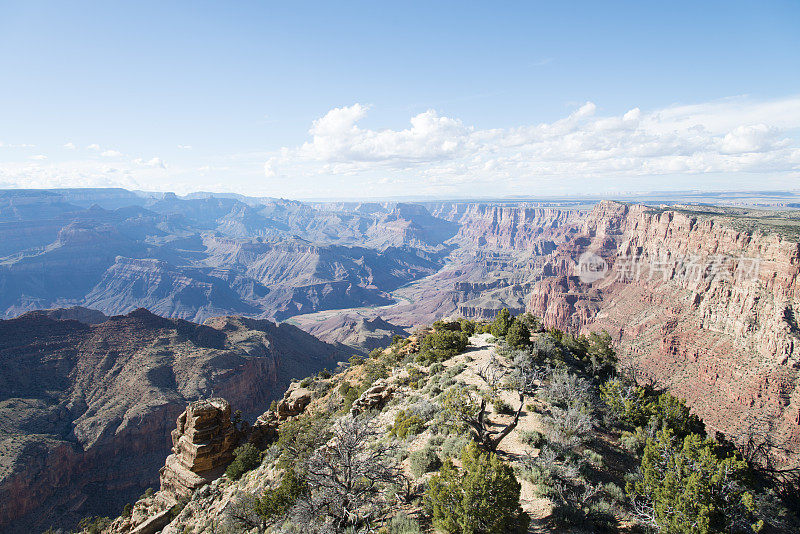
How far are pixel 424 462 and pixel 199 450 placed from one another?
81.3 ft

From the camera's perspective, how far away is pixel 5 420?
5838 cm

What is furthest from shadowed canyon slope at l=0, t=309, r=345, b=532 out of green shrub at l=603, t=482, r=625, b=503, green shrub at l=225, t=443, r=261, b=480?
green shrub at l=603, t=482, r=625, b=503

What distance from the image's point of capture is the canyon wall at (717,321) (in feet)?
195

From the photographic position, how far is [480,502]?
38.4 feet

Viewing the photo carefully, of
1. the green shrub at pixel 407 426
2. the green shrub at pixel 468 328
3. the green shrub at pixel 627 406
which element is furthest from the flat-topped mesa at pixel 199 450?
the green shrub at pixel 627 406

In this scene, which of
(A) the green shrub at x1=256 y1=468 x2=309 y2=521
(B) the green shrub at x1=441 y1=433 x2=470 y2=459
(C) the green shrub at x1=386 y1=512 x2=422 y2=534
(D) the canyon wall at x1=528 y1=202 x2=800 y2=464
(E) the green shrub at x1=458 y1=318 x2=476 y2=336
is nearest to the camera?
(C) the green shrub at x1=386 y1=512 x2=422 y2=534

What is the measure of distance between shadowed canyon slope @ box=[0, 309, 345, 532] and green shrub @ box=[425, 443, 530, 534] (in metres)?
72.7

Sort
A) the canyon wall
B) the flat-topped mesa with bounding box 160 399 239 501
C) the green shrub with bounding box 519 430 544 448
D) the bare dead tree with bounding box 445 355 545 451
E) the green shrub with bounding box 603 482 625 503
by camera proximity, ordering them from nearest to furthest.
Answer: the green shrub with bounding box 603 482 625 503, the bare dead tree with bounding box 445 355 545 451, the green shrub with bounding box 519 430 544 448, the flat-topped mesa with bounding box 160 399 239 501, the canyon wall

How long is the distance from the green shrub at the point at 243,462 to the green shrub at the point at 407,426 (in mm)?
15679

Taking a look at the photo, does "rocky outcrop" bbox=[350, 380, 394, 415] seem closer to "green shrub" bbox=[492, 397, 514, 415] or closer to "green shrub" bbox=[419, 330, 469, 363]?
"green shrub" bbox=[419, 330, 469, 363]

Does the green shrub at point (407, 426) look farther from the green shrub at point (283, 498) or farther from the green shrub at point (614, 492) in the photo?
the green shrub at point (614, 492)

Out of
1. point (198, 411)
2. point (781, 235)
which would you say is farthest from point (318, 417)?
point (781, 235)

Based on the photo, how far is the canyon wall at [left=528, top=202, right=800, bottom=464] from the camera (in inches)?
2340

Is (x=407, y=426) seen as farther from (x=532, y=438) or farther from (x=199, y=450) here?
(x=199, y=450)
